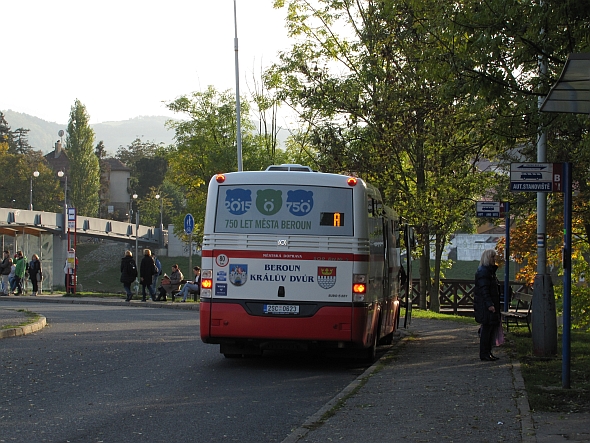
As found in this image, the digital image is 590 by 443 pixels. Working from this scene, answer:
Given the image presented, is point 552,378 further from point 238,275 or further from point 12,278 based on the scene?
point 12,278

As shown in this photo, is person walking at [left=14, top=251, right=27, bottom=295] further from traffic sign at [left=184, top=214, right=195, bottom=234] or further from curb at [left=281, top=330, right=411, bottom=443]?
curb at [left=281, top=330, right=411, bottom=443]

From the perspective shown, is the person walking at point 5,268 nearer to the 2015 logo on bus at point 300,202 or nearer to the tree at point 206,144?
the tree at point 206,144

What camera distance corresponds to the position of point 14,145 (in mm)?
146500

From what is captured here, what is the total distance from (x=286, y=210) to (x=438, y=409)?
5101 mm

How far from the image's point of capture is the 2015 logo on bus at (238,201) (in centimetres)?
1380

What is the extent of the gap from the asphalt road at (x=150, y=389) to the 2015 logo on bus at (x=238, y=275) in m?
1.24

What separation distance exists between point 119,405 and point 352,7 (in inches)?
976

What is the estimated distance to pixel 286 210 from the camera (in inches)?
539

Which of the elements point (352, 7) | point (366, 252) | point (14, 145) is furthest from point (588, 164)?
point (14, 145)

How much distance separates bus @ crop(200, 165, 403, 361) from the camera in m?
13.4

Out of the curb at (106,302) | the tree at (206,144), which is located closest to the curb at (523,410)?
the curb at (106,302)

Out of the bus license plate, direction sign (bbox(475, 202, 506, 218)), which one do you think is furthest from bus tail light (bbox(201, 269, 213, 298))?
direction sign (bbox(475, 202, 506, 218))

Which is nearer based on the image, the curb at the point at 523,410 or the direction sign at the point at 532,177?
the curb at the point at 523,410

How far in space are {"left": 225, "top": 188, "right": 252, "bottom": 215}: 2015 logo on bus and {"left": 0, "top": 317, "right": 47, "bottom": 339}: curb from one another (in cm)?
624
